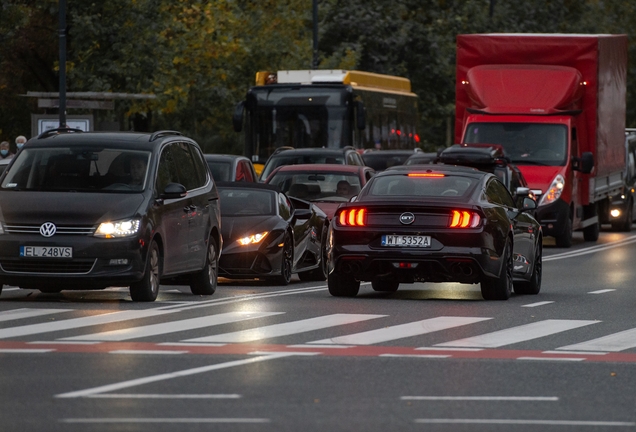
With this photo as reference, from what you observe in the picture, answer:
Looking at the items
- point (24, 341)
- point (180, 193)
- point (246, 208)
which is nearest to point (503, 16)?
point (246, 208)

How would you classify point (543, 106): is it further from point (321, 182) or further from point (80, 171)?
point (80, 171)

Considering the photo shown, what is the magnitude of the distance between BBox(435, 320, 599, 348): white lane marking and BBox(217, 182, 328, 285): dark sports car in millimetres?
6177

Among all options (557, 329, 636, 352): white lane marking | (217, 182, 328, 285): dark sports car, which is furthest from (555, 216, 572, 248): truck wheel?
(557, 329, 636, 352): white lane marking

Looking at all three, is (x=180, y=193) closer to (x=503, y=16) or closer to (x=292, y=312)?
(x=292, y=312)

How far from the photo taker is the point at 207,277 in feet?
61.5

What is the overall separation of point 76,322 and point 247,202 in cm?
757

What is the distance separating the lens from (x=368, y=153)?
132 ft

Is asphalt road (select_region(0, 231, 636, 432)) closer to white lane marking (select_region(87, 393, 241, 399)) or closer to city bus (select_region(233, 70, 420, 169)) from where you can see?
white lane marking (select_region(87, 393, 241, 399))

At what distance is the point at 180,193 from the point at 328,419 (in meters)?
8.67

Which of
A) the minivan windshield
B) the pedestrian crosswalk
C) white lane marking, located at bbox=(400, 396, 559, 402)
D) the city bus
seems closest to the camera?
white lane marking, located at bbox=(400, 396, 559, 402)

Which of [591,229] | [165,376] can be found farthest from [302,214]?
[591,229]

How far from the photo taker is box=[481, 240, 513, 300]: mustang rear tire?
17.9 meters

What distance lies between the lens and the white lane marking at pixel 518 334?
521 inches

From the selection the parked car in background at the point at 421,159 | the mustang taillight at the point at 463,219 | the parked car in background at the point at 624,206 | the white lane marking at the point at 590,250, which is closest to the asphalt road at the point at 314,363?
the mustang taillight at the point at 463,219
